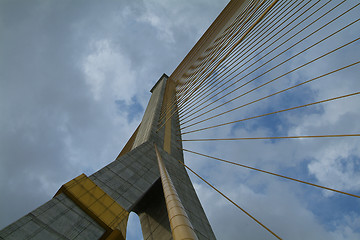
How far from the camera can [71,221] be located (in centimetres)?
525

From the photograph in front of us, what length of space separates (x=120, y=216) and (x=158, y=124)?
29.5ft

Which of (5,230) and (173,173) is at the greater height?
(5,230)

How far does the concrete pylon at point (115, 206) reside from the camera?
461 cm

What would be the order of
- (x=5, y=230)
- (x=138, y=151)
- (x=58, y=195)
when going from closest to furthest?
(x=5, y=230) → (x=58, y=195) → (x=138, y=151)

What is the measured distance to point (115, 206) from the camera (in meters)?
6.49

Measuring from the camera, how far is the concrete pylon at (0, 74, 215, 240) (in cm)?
461

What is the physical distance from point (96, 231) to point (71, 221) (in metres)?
0.71

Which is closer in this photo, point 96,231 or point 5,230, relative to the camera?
point 5,230

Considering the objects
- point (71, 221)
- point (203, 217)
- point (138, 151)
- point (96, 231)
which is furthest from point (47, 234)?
point (203, 217)

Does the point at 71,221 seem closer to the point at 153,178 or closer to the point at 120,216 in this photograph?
the point at 120,216

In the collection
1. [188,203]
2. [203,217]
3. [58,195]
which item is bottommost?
[203,217]

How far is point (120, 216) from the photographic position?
6289 mm

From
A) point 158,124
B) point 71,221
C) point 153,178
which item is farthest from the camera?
point 158,124

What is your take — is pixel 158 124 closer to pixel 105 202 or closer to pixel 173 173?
pixel 173 173
